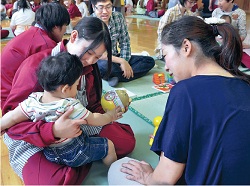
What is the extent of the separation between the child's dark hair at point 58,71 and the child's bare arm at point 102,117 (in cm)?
18

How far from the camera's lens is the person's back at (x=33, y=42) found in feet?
5.03

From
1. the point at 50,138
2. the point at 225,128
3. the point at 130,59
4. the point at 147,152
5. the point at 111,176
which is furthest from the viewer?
the point at 130,59

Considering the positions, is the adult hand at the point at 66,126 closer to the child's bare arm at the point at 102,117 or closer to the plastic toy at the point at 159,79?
the child's bare arm at the point at 102,117

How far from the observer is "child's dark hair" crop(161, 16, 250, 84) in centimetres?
92

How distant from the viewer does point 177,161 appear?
839 millimetres

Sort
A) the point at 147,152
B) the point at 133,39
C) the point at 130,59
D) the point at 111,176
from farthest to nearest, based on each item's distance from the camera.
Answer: the point at 133,39, the point at 130,59, the point at 147,152, the point at 111,176

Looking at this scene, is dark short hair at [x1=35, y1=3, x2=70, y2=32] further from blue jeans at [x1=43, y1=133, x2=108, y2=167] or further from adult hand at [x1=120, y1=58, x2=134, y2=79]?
adult hand at [x1=120, y1=58, x2=134, y2=79]

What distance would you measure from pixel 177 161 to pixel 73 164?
58cm

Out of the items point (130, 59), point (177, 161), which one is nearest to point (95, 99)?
point (177, 161)

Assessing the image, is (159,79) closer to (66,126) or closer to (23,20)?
(66,126)

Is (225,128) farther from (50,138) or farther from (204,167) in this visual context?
(50,138)

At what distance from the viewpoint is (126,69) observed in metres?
2.43

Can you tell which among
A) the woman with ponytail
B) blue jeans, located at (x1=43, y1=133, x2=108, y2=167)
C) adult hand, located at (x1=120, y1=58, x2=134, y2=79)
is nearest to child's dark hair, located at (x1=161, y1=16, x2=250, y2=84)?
the woman with ponytail

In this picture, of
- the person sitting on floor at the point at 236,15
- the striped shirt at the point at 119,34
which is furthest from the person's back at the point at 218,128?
the person sitting on floor at the point at 236,15
